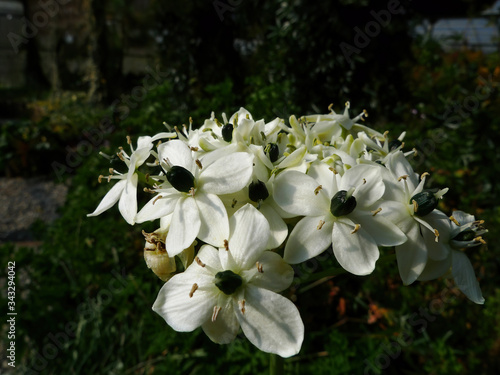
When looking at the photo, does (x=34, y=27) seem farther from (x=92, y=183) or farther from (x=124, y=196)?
(x=124, y=196)

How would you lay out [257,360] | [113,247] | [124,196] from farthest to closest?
1. [113,247]
2. [257,360]
3. [124,196]

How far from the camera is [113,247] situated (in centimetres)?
240

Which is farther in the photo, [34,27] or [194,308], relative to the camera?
[34,27]

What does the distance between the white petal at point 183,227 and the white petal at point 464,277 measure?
0.54 meters

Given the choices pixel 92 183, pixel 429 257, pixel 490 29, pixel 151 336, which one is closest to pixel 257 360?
pixel 151 336

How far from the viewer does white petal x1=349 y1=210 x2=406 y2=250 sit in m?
0.76

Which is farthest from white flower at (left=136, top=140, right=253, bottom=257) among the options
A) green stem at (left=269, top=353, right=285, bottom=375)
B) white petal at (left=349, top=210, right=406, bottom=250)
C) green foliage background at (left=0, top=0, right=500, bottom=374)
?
green foliage background at (left=0, top=0, right=500, bottom=374)

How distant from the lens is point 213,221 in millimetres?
750

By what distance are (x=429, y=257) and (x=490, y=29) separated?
12.5 m

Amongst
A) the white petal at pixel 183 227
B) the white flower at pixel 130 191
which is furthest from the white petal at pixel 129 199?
the white petal at pixel 183 227

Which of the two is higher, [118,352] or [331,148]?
[331,148]

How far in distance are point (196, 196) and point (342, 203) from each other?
11.3 inches

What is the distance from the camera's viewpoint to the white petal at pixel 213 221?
74 cm

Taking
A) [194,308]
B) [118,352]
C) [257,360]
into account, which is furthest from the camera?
[118,352]
